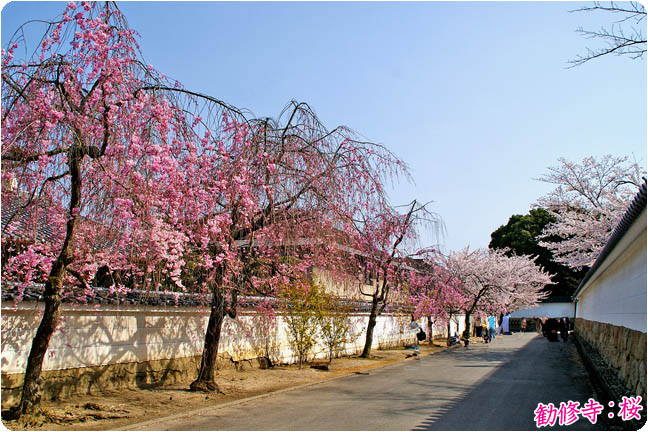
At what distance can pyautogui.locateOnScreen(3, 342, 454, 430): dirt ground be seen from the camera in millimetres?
8438

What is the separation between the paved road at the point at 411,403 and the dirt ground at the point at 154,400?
52 cm

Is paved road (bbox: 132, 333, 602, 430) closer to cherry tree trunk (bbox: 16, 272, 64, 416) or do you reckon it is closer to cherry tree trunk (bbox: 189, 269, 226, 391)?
cherry tree trunk (bbox: 189, 269, 226, 391)

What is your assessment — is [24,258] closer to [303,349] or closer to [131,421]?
[131,421]

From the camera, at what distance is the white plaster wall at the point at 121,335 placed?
9.03 meters

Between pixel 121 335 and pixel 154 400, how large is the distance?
5.20 feet

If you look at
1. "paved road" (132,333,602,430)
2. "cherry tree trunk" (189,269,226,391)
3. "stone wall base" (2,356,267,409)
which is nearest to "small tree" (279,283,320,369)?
"paved road" (132,333,602,430)

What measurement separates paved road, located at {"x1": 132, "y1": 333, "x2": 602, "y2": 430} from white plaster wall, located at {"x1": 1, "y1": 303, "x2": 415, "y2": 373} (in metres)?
2.45

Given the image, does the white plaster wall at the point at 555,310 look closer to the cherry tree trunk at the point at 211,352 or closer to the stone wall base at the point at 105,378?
the stone wall base at the point at 105,378

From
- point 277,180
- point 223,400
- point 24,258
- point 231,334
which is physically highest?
point 277,180

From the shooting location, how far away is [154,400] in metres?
10.4

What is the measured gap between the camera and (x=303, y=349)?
1670 cm

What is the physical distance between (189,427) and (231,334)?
6.15 meters

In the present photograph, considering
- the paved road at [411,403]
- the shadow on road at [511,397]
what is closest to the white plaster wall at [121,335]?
the paved road at [411,403]

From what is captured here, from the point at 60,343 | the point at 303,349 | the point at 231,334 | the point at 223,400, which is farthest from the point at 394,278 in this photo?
the point at 60,343
